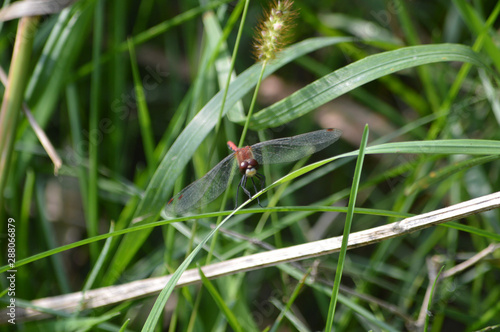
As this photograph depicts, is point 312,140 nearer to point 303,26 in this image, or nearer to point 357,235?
point 357,235

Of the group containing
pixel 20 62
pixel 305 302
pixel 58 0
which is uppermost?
pixel 58 0

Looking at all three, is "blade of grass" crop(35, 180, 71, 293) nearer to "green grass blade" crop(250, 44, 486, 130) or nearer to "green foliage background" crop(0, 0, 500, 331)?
"green foliage background" crop(0, 0, 500, 331)

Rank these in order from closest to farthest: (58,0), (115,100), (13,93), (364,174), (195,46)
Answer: (58,0)
(13,93)
(115,100)
(195,46)
(364,174)

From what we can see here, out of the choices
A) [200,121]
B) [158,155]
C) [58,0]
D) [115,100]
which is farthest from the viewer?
[115,100]

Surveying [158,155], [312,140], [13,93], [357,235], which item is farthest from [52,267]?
[357,235]

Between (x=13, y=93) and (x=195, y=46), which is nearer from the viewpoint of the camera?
(x=13, y=93)

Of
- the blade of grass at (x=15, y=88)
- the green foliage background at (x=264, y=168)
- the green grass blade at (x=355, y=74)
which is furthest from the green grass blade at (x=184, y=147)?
the blade of grass at (x=15, y=88)

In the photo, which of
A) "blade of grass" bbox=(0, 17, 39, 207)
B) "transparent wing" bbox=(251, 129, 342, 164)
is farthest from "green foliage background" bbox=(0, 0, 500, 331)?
"blade of grass" bbox=(0, 17, 39, 207)

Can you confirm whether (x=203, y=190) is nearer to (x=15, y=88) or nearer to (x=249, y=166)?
(x=249, y=166)
